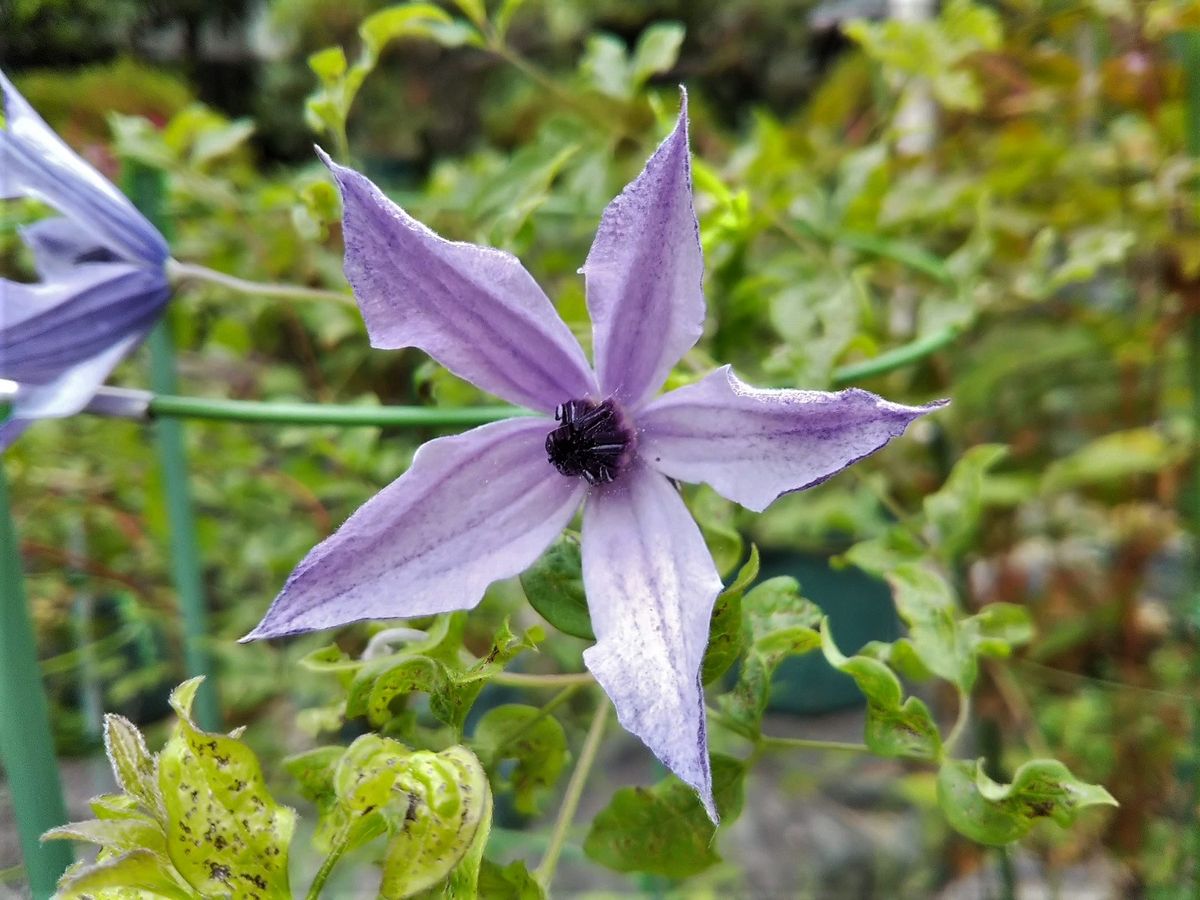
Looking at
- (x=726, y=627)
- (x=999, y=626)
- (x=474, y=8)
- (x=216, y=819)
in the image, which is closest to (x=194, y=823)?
(x=216, y=819)

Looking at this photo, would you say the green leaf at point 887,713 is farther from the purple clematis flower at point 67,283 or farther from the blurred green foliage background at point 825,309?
the purple clematis flower at point 67,283

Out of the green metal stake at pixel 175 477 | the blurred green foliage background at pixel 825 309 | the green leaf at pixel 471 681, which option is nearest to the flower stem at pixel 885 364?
the blurred green foliage background at pixel 825 309

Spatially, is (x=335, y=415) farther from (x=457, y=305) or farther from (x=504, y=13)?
(x=504, y=13)

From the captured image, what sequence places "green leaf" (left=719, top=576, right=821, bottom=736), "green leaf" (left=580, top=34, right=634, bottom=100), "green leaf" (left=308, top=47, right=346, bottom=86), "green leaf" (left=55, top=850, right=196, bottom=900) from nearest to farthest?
1. "green leaf" (left=55, top=850, right=196, bottom=900)
2. "green leaf" (left=719, top=576, right=821, bottom=736)
3. "green leaf" (left=308, top=47, right=346, bottom=86)
4. "green leaf" (left=580, top=34, right=634, bottom=100)

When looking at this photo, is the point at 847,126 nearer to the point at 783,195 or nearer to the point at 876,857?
the point at 783,195

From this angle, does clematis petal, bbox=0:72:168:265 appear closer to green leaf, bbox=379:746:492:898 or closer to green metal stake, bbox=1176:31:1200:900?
green leaf, bbox=379:746:492:898

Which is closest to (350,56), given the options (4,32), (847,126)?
(847,126)

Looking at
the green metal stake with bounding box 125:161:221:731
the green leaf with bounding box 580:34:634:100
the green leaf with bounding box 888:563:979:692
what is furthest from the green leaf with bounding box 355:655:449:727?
the green leaf with bounding box 580:34:634:100
